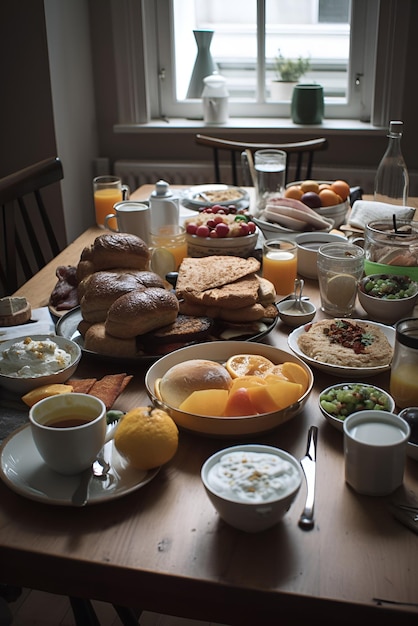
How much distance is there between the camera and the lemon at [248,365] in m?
1.18

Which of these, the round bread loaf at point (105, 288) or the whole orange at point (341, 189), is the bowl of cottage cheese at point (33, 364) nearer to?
the round bread loaf at point (105, 288)

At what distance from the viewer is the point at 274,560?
0.81 m

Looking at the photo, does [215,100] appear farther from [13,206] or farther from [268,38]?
[13,206]

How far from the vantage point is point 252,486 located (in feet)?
2.73

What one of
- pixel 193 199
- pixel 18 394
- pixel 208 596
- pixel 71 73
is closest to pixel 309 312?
pixel 18 394

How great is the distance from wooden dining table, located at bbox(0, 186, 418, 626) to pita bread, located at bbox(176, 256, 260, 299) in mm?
585

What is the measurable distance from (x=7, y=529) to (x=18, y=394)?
358mm

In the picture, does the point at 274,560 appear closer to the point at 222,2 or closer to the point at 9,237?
the point at 9,237

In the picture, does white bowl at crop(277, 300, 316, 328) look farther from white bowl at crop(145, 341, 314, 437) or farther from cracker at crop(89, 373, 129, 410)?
cracker at crop(89, 373, 129, 410)

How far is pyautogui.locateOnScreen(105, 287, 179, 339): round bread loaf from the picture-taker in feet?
4.21

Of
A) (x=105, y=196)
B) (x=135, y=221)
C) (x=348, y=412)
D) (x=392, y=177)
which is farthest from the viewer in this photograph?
(x=105, y=196)

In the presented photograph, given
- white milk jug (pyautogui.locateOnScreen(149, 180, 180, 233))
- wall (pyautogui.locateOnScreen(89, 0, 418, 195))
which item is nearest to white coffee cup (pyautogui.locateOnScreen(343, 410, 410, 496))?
white milk jug (pyautogui.locateOnScreen(149, 180, 180, 233))

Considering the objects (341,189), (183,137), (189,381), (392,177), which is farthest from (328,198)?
(183,137)

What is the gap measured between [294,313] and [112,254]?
46 cm
